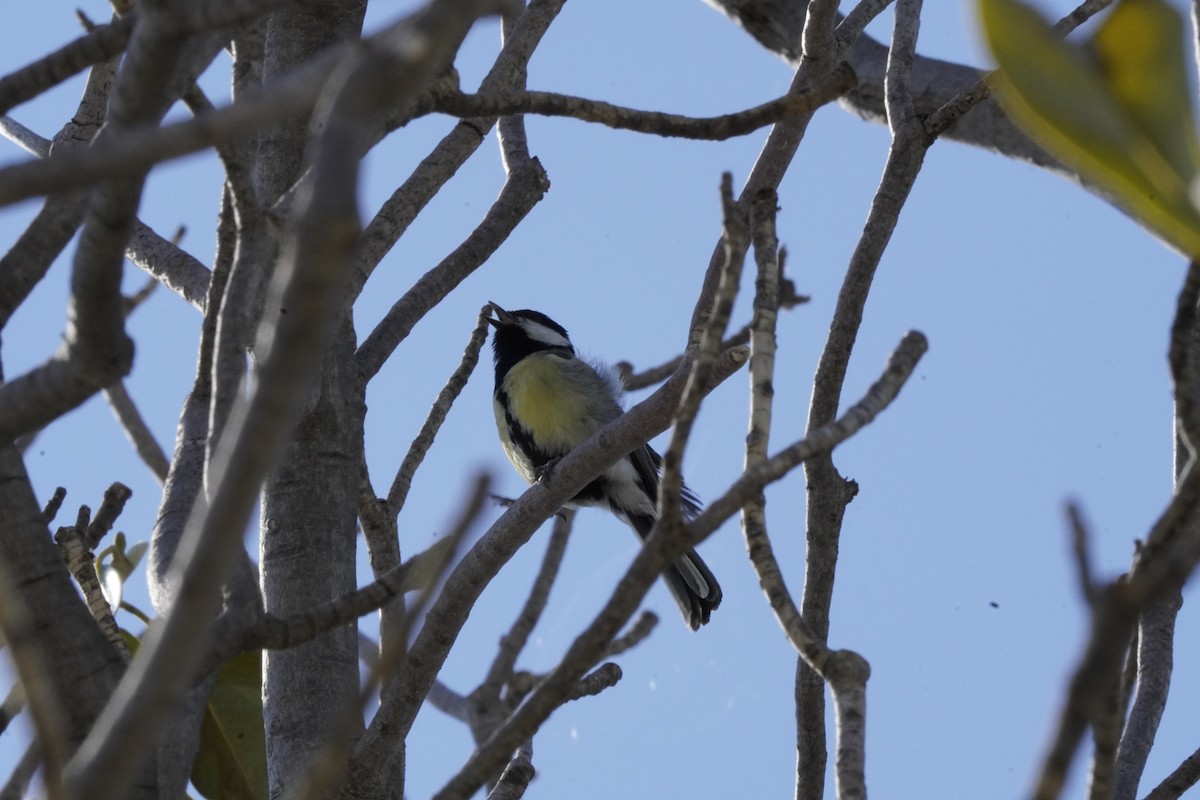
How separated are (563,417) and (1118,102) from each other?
546cm

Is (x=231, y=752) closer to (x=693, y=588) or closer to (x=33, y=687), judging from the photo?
(x=33, y=687)

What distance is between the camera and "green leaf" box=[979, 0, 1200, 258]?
1.11 m

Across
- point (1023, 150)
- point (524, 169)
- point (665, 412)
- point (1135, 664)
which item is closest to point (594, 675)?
point (665, 412)

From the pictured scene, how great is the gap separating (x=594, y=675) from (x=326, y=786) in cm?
169

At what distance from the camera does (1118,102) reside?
1149 mm

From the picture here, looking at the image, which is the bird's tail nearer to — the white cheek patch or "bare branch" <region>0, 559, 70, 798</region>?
the white cheek patch

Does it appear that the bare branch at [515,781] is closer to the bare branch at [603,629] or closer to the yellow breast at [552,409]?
the bare branch at [603,629]

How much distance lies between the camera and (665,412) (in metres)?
2.96

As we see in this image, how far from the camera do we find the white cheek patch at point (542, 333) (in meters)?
7.25

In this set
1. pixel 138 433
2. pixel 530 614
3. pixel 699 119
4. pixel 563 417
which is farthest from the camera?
pixel 563 417

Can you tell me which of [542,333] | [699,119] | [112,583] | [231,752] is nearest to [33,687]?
[699,119]

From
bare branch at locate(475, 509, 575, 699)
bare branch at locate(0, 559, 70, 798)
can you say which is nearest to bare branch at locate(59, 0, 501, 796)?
bare branch at locate(0, 559, 70, 798)

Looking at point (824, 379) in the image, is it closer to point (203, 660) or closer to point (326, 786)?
point (203, 660)

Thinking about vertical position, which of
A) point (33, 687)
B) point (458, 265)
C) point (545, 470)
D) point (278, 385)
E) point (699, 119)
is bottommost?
point (33, 687)
